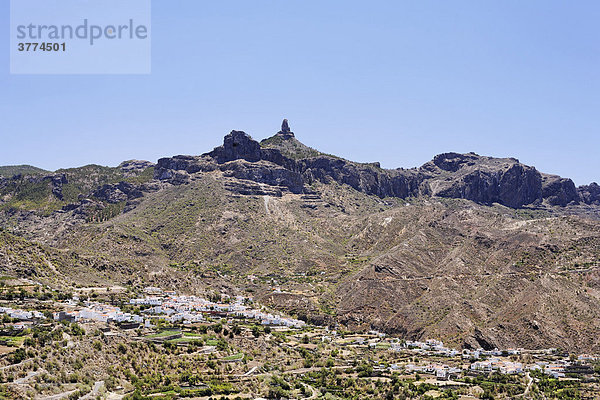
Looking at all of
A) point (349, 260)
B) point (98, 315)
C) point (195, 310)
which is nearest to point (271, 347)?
point (195, 310)

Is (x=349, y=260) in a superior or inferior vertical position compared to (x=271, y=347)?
superior

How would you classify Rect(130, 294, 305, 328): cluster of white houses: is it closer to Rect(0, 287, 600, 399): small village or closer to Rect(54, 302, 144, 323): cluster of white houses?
Rect(0, 287, 600, 399): small village

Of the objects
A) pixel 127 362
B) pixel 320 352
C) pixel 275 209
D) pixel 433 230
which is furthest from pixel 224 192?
pixel 127 362

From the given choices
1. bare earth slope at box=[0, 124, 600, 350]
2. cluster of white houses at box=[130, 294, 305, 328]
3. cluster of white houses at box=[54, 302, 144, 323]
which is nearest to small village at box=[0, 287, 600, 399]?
cluster of white houses at box=[54, 302, 144, 323]

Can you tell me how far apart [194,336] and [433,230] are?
299 ft

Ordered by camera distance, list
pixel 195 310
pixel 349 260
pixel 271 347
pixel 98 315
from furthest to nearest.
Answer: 1. pixel 349 260
2. pixel 195 310
3. pixel 271 347
4. pixel 98 315

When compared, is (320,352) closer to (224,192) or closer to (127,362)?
(127,362)

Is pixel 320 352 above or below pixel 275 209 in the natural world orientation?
below

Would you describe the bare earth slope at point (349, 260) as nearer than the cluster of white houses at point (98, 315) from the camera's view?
No

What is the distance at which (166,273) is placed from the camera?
132m

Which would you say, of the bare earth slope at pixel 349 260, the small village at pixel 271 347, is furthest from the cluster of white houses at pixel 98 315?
the bare earth slope at pixel 349 260

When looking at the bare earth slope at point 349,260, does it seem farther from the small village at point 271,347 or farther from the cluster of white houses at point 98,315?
the cluster of white houses at point 98,315

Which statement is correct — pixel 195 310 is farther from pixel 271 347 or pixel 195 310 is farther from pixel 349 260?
pixel 349 260

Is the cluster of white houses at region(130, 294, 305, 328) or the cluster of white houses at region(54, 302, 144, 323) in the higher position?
the cluster of white houses at region(54, 302, 144, 323)
